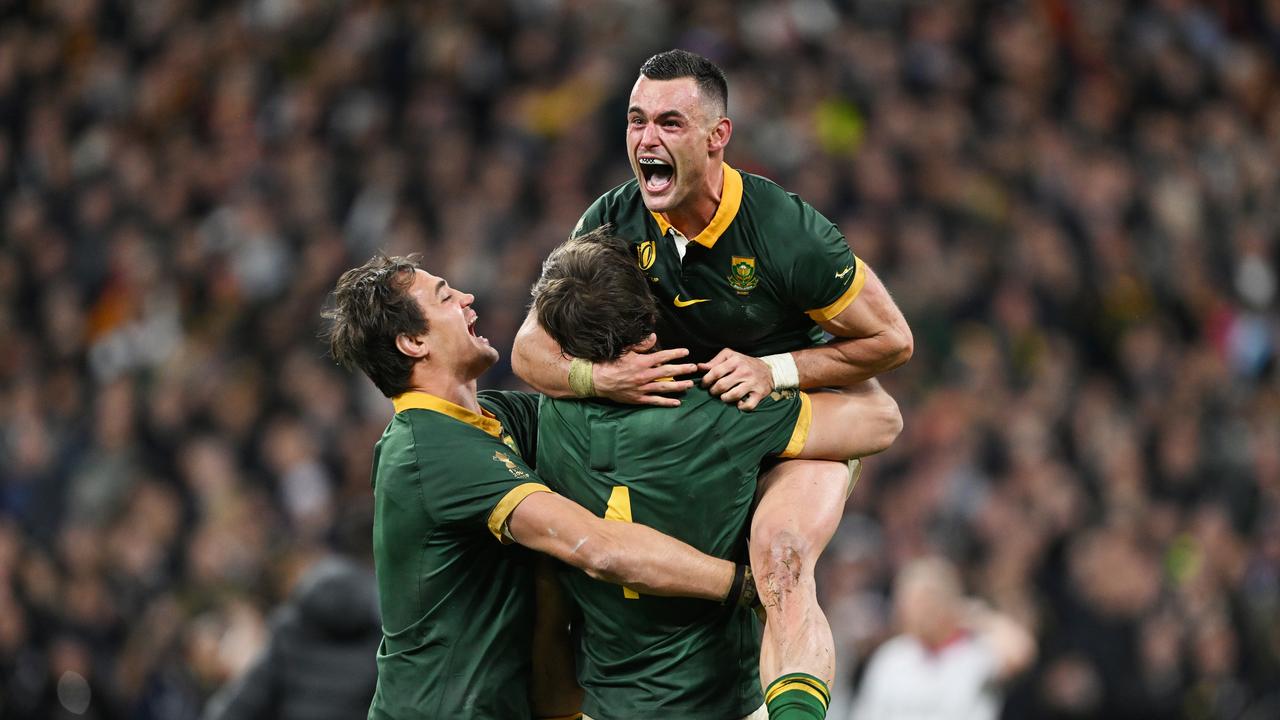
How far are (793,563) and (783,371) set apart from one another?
558 mm

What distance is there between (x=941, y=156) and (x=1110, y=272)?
1.46 m

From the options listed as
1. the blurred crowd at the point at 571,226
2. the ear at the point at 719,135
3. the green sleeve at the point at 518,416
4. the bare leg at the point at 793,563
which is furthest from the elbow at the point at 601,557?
the blurred crowd at the point at 571,226

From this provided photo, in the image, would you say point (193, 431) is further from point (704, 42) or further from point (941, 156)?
point (941, 156)

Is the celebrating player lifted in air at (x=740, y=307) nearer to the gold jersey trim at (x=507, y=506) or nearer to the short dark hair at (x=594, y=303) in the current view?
the short dark hair at (x=594, y=303)

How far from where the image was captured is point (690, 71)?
4.68 meters

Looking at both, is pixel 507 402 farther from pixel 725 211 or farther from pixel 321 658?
pixel 321 658

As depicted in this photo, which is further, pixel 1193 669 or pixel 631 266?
pixel 1193 669

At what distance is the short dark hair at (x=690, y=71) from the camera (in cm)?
468

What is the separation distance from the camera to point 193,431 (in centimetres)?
1155

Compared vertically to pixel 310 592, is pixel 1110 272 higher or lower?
higher

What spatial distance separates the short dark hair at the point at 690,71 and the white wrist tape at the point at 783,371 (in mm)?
718

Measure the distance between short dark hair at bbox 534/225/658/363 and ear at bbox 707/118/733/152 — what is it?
0.45m

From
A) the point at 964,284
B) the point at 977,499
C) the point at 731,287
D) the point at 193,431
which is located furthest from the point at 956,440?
the point at 731,287

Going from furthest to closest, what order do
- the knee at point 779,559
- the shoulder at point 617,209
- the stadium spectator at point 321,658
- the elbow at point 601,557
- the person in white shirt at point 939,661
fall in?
the person in white shirt at point 939,661, the stadium spectator at point 321,658, the shoulder at point 617,209, the knee at point 779,559, the elbow at point 601,557
